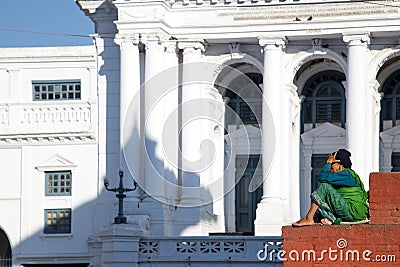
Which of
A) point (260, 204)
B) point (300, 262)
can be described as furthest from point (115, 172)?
point (300, 262)

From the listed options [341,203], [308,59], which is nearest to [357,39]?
[308,59]

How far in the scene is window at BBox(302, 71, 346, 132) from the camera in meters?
47.8

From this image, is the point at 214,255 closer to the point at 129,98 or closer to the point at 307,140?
the point at 129,98

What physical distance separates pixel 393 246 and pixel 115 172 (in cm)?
3257

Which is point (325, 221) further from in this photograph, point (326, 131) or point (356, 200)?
point (326, 131)

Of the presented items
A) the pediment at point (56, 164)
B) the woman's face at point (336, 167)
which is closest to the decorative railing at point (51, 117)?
the pediment at point (56, 164)

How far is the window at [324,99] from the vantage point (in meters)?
47.8

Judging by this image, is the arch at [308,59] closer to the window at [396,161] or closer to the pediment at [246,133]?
the pediment at [246,133]

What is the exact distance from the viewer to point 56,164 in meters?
46.8

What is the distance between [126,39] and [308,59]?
22.3ft

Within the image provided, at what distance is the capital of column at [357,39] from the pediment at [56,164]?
11.3 meters

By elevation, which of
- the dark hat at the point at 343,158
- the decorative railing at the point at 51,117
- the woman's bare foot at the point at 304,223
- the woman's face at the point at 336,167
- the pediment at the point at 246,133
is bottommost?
the woman's bare foot at the point at 304,223

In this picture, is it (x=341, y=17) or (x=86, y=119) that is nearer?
(x=341, y=17)

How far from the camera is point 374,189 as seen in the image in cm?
1409
